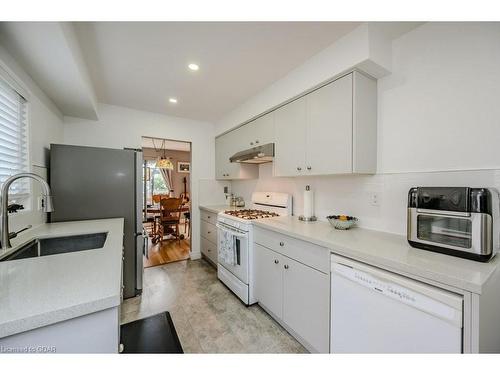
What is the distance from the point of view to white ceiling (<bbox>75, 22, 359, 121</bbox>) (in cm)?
144

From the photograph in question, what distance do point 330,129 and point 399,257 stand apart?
1037 mm

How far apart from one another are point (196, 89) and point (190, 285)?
2351mm

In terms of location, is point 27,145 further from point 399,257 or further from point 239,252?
point 399,257

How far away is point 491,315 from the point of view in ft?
3.02

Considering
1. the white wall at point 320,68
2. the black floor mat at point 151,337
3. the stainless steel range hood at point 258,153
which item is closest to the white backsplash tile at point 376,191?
the stainless steel range hood at point 258,153

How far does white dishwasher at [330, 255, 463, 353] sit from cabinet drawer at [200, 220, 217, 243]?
1.98 m

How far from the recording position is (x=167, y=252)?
381 centimetres

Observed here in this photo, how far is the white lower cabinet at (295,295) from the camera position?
1.43 m

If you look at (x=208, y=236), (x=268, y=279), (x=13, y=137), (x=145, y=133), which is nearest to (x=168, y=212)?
(x=208, y=236)

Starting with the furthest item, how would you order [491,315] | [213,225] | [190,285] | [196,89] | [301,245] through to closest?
[213,225] → [190,285] → [196,89] → [301,245] → [491,315]

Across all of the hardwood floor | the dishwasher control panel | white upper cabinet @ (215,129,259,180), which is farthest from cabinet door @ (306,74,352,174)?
the hardwood floor
